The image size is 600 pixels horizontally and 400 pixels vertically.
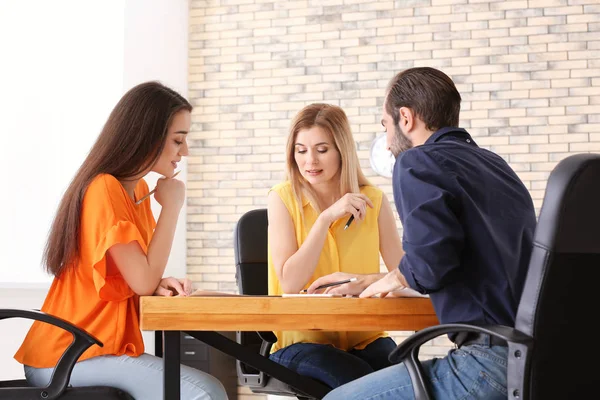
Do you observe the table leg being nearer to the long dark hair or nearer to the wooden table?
the wooden table

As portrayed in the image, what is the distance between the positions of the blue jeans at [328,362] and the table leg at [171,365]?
22.9 inches

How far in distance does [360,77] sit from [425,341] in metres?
5.34

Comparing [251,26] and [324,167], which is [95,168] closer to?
[324,167]

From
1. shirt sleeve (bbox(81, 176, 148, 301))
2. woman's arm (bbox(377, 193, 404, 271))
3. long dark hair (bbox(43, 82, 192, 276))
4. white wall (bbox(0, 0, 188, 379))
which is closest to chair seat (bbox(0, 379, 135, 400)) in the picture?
shirt sleeve (bbox(81, 176, 148, 301))

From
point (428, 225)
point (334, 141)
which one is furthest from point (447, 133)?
point (334, 141)

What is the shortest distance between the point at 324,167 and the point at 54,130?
3250 millimetres

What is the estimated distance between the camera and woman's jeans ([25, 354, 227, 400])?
92.3 inches

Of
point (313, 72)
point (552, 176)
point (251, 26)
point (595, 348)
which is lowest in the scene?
point (595, 348)

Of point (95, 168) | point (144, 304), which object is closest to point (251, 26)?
point (95, 168)

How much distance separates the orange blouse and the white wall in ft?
8.37

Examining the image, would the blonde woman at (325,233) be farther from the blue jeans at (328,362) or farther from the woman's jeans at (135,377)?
the woman's jeans at (135,377)

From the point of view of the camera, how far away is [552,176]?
1768 mm

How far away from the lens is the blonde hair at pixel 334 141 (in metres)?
3.15

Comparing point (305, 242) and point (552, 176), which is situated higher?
point (552, 176)
